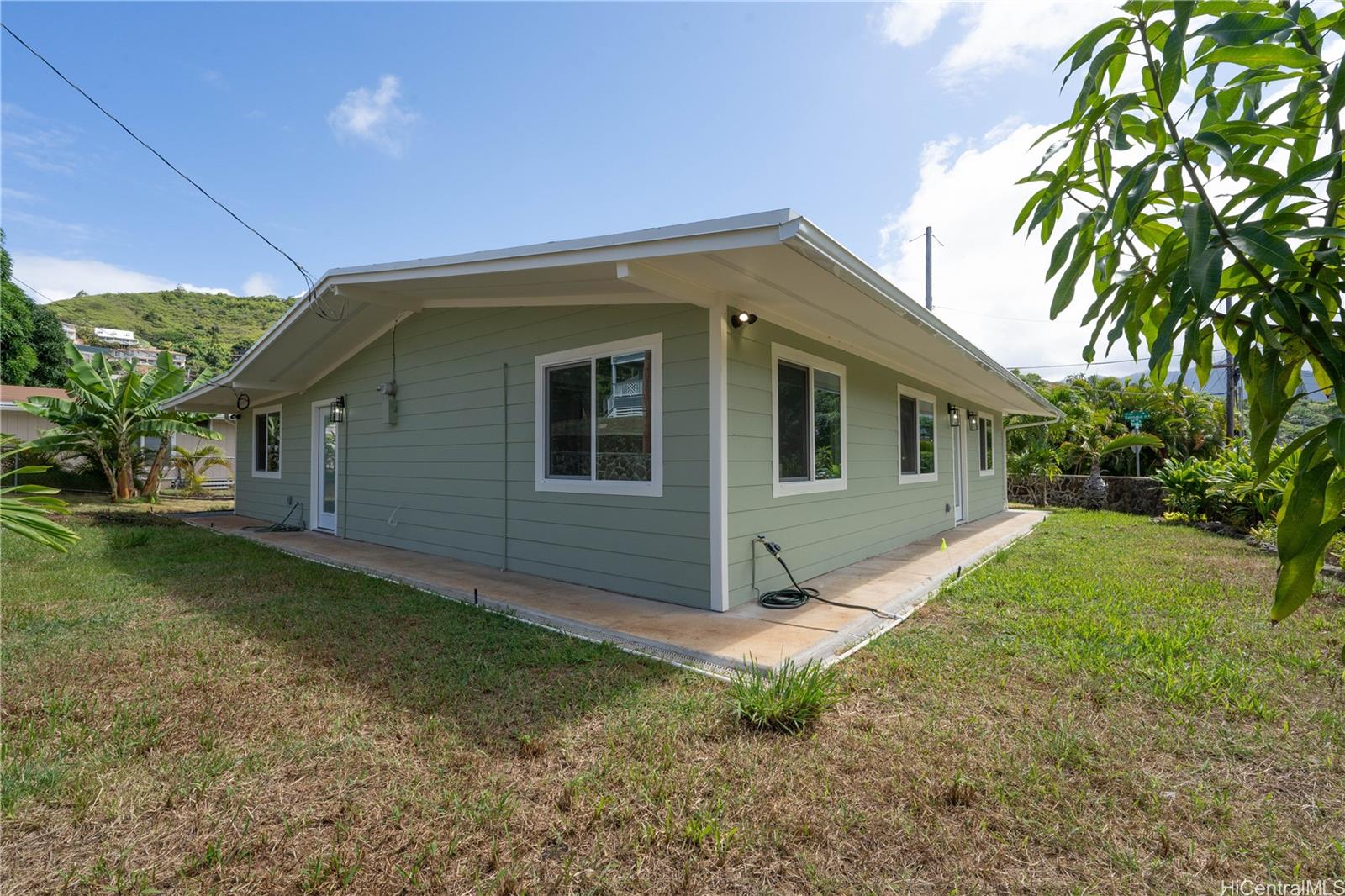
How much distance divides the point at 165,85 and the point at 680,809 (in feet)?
33.4

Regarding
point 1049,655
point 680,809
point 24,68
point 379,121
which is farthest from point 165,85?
point 1049,655

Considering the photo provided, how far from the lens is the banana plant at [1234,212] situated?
0.82m

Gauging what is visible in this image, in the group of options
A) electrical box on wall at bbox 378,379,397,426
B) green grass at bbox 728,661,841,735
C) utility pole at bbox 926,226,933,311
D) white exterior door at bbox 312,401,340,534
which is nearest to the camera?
green grass at bbox 728,661,841,735

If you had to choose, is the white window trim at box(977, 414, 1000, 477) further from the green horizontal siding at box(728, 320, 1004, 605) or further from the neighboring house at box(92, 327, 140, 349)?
the neighboring house at box(92, 327, 140, 349)

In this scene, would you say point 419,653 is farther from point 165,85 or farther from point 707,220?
point 165,85

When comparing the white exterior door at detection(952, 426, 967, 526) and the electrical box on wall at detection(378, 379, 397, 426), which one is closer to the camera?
the electrical box on wall at detection(378, 379, 397, 426)

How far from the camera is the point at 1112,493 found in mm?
15070

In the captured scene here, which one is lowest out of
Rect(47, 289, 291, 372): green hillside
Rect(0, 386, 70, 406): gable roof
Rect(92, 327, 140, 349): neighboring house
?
Rect(0, 386, 70, 406): gable roof

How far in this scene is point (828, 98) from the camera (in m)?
7.93

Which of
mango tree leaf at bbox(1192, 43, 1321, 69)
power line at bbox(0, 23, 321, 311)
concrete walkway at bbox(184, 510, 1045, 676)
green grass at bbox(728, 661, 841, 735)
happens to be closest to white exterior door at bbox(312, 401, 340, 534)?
concrete walkway at bbox(184, 510, 1045, 676)

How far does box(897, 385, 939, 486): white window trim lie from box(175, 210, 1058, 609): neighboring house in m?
0.06

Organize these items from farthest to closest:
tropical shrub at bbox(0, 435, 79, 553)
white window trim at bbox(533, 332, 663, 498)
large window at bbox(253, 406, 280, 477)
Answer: large window at bbox(253, 406, 280, 477) → white window trim at bbox(533, 332, 663, 498) → tropical shrub at bbox(0, 435, 79, 553)

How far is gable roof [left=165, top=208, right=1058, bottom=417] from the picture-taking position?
3.92 m

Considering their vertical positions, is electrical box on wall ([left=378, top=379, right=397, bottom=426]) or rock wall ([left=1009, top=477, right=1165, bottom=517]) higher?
electrical box on wall ([left=378, top=379, right=397, bottom=426])
